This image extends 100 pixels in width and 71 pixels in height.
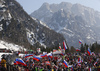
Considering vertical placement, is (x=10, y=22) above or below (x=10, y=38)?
above

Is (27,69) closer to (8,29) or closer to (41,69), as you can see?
(41,69)

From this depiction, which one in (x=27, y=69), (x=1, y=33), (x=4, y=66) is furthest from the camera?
(x=1, y=33)

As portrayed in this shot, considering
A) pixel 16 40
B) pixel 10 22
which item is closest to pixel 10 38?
pixel 16 40

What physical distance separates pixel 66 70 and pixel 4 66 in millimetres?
8259

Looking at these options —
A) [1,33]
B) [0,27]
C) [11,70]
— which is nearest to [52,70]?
[11,70]

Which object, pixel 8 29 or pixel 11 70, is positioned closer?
pixel 11 70

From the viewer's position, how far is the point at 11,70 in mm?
16781

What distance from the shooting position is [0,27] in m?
178

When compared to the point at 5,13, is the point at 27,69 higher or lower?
lower

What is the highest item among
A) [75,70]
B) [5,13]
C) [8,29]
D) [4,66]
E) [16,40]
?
[5,13]

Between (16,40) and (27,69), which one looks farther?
(16,40)

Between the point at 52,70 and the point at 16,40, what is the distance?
160053 millimetres

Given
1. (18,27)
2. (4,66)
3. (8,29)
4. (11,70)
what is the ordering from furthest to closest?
(18,27), (8,29), (11,70), (4,66)

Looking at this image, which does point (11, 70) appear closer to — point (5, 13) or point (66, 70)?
point (66, 70)
